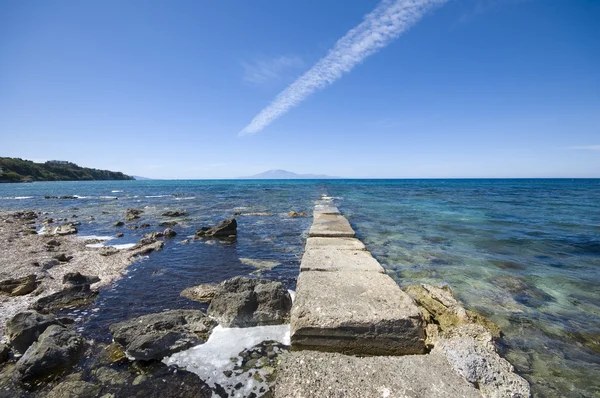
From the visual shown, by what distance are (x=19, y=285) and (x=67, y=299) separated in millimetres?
1937

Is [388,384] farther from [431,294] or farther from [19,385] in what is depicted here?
[19,385]

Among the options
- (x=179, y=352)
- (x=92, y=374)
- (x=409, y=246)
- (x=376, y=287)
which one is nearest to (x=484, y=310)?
(x=376, y=287)

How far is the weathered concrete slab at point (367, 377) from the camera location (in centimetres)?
271

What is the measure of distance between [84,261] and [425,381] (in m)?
9.70

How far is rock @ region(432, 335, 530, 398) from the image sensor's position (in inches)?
113

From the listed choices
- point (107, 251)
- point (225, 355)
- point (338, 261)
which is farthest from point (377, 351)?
point (107, 251)

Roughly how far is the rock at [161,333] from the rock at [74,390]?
55cm

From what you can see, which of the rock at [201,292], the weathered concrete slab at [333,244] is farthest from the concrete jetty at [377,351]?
the rock at [201,292]

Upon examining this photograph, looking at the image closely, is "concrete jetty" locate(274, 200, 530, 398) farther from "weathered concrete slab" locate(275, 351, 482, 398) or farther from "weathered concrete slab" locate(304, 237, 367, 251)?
"weathered concrete slab" locate(304, 237, 367, 251)

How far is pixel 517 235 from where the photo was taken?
41.4 ft

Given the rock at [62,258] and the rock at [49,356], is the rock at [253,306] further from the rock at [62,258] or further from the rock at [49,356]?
the rock at [62,258]

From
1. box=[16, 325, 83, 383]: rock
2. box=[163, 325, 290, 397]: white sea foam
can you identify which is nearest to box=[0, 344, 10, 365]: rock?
box=[16, 325, 83, 383]: rock

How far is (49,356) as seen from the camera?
3650 mm

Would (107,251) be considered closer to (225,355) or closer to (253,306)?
(253,306)
